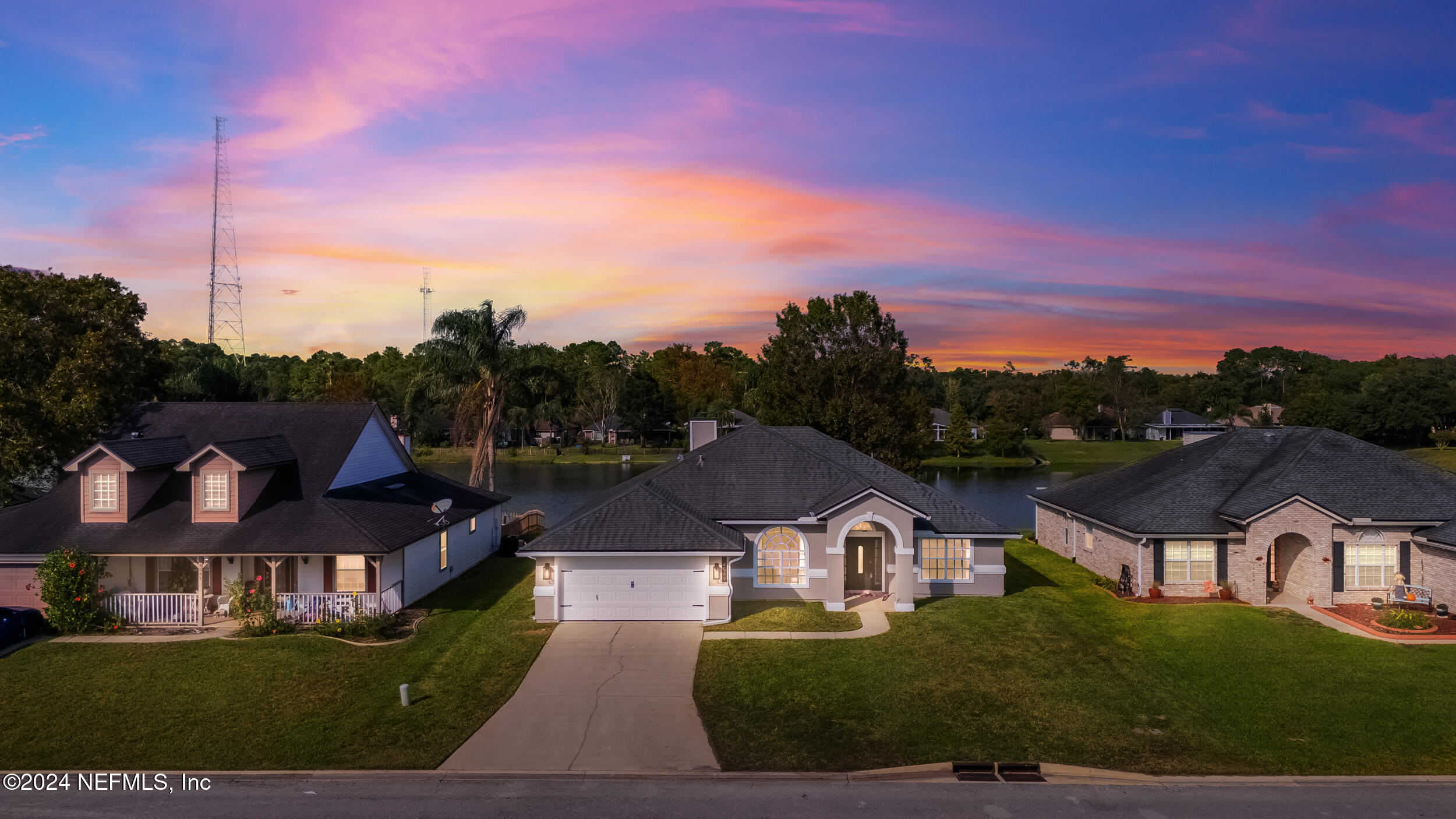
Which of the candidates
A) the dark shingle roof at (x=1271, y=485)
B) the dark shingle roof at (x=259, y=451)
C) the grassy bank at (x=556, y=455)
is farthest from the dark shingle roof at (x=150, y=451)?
the grassy bank at (x=556, y=455)

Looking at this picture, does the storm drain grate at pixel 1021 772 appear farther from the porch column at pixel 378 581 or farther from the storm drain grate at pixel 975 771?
the porch column at pixel 378 581

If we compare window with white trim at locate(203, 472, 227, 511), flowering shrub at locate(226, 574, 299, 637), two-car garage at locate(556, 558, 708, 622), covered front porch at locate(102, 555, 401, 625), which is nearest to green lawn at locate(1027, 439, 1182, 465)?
two-car garage at locate(556, 558, 708, 622)

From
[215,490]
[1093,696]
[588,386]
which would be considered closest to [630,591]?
[1093,696]

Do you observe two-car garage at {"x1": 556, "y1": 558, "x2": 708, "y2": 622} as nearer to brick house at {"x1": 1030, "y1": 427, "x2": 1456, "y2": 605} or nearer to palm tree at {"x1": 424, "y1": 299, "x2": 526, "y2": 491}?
brick house at {"x1": 1030, "y1": 427, "x2": 1456, "y2": 605}

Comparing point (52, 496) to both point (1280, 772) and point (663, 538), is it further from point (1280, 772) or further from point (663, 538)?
point (1280, 772)

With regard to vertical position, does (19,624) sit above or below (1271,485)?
below

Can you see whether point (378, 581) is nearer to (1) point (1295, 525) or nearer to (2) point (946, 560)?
(2) point (946, 560)

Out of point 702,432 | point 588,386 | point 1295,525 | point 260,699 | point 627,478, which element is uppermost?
point 588,386
